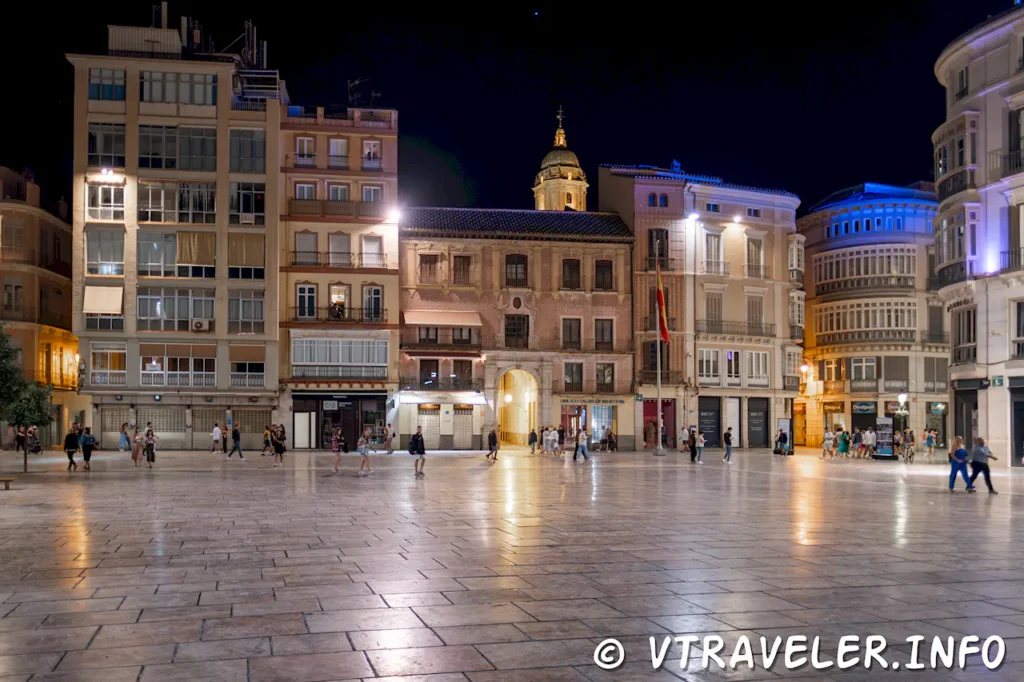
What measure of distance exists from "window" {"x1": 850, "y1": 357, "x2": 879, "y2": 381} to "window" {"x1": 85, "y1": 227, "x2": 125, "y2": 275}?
44601 millimetres

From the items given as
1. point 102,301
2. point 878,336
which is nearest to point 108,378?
point 102,301

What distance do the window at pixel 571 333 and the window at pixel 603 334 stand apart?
98cm

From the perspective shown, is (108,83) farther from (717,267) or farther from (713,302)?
(713,302)

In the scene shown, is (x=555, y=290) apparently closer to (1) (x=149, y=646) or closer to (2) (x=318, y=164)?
(2) (x=318, y=164)

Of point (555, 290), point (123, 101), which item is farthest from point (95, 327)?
point (555, 290)

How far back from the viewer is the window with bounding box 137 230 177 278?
54.2m

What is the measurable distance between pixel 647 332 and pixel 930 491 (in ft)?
111

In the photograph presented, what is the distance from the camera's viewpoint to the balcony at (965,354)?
38562 millimetres

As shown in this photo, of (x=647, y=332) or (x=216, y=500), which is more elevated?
(x=647, y=332)

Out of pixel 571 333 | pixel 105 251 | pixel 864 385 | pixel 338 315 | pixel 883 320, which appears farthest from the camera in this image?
pixel 864 385

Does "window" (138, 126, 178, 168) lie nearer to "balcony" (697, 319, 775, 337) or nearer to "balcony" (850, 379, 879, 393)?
"balcony" (697, 319, 775, 337)

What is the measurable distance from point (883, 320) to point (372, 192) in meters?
33.1

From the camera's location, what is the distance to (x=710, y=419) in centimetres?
6091

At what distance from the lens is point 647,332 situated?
198 feet
